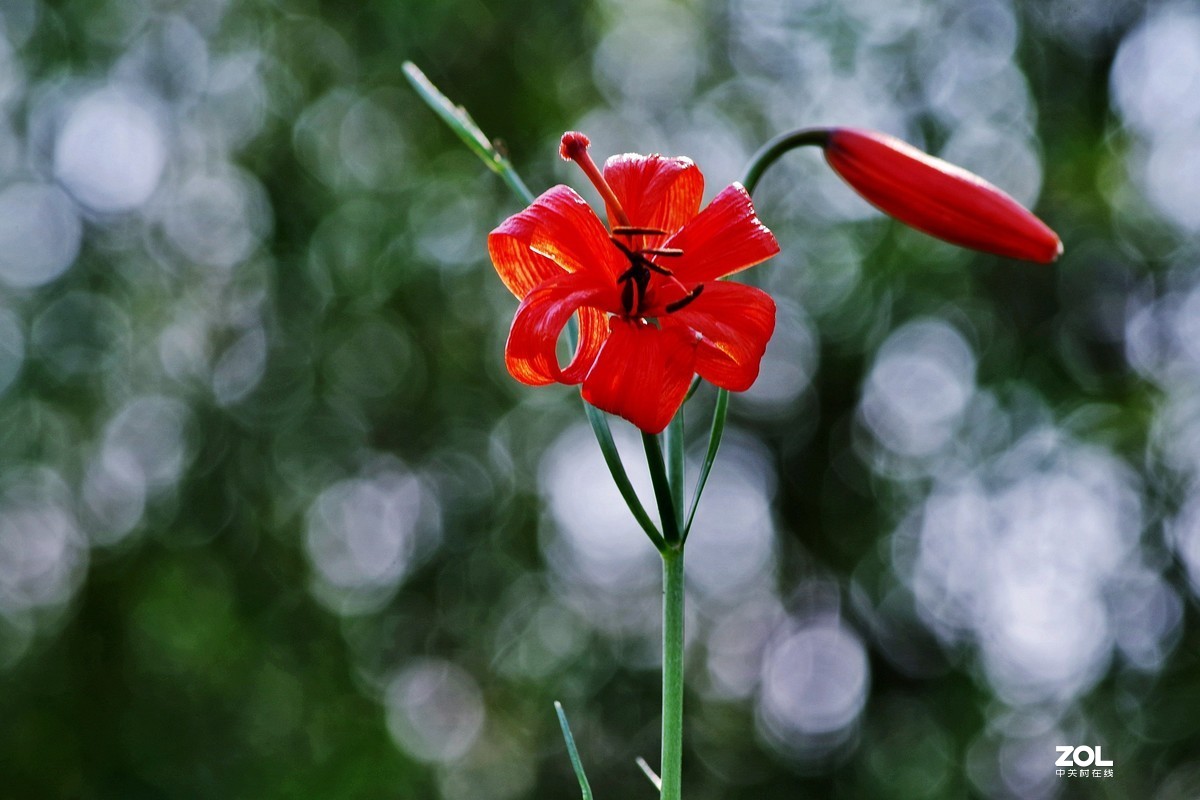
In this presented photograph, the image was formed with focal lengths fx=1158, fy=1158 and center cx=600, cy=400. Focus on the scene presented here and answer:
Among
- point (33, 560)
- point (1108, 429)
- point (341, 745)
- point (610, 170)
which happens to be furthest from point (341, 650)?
point (610, 170)

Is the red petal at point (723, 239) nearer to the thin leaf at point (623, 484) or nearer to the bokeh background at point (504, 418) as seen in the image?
the thin leaf at point (623, 484)

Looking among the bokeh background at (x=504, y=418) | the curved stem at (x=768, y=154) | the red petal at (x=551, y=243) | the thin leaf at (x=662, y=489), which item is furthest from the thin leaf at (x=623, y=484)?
the bokeh background at (x=504, y=418)

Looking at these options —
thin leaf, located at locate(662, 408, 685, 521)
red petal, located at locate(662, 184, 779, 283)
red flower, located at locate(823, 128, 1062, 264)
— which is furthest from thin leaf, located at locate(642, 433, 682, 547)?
red flower, located at locate(823, 128, 1062, 264)

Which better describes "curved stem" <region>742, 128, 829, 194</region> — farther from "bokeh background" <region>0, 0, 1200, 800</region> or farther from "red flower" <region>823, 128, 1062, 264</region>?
"bokeh background" <region>0, 0, 1200, 800</region>

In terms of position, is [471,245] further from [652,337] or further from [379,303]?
[652,337]

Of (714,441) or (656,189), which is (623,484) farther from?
(656,189)

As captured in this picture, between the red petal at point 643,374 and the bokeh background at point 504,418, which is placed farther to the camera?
the bokeh background at point 504,418
